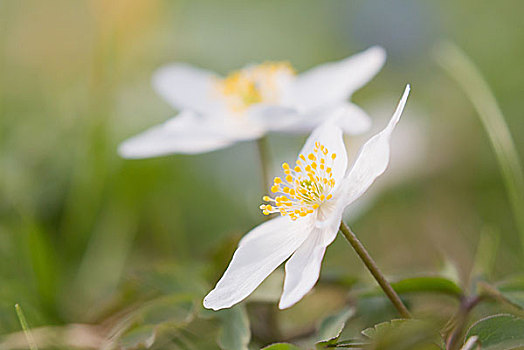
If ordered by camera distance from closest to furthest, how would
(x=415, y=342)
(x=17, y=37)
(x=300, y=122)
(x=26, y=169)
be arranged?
(x=415, y=342) → (x=300, y=122) → (x=26, y=169) → (x=17, y=37)

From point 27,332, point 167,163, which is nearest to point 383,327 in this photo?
point 27,332

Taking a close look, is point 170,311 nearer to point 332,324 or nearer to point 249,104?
point 332,324

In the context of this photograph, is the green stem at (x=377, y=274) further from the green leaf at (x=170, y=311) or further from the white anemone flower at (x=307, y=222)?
the green leaf at (x=170, y=311)

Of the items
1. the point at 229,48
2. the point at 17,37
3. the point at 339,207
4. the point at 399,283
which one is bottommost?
the point at 399,283

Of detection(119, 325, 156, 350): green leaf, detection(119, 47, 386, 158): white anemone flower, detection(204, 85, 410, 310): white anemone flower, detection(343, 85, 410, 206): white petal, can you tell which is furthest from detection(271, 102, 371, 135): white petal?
detection(119, 325, 156, 350): green leaf

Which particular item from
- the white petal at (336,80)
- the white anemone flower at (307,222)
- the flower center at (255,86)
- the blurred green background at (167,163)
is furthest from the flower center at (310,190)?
the flower center at (255,86)

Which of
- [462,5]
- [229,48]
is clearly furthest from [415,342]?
[462,5]

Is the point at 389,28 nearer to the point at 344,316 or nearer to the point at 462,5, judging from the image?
the point at 462,5
